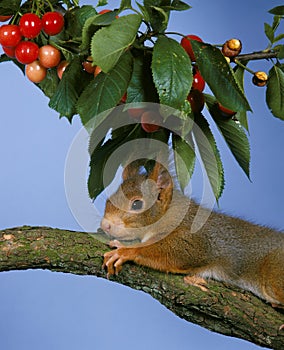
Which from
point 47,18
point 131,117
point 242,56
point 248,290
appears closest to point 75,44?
point 47,18

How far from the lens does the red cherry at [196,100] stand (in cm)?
106

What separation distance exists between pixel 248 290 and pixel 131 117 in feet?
1.94

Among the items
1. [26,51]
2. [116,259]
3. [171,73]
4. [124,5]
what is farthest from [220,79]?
[116,259]

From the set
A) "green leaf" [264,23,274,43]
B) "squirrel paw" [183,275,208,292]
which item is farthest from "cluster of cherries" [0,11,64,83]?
"squirrel paw" [183,275,208,292]

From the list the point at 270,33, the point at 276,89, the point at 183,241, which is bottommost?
the point at 183,241

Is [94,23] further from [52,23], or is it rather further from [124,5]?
[52,23]

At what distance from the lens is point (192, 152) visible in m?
1.03

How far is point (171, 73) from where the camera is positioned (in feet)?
2.92

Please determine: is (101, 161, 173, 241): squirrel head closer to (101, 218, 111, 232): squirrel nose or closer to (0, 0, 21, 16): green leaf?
(101, 218, 111, 232): squirrel nose

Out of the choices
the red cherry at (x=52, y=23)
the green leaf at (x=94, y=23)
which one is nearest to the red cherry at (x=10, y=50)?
the red cherry at (x=52, y=23)

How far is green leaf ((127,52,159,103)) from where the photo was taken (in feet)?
3.25

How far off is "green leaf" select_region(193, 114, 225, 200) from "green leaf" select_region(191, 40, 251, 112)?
141mm

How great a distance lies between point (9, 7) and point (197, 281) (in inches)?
29.5

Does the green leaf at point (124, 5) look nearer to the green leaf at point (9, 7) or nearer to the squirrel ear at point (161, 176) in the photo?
the green leaf at point (9, 7)
